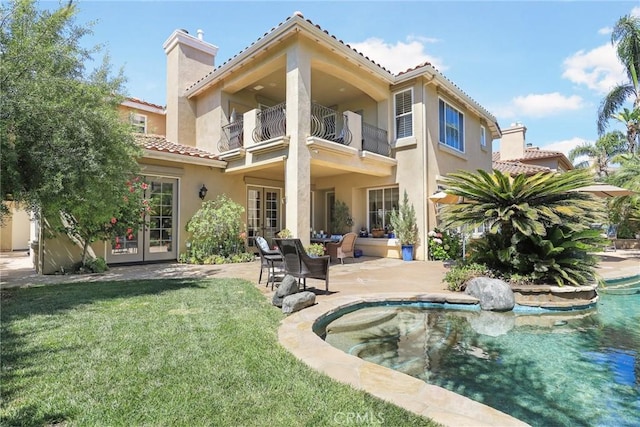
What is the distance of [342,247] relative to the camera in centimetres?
1203

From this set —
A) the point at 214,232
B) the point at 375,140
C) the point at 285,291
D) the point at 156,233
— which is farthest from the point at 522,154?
the point at 285,291

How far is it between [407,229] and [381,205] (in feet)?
7.27

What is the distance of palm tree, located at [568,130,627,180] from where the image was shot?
24.3 meters

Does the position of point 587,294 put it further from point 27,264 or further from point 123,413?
point 27,264

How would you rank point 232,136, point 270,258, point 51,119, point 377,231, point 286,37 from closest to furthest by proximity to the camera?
point 51,119, point 270,258, point 286,37, point 232,136, point 377,231

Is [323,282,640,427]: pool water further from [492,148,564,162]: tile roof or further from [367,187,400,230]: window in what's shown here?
[492,148,564,162]: tile roof

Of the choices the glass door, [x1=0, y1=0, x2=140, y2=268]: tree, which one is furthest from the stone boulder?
the glass door

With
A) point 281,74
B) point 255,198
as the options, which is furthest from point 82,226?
point 281,74

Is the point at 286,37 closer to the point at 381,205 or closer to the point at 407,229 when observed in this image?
the point at 381,205

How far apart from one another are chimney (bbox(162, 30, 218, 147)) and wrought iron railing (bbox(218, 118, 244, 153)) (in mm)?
2563

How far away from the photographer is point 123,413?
2.53 m

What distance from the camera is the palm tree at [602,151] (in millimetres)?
24281

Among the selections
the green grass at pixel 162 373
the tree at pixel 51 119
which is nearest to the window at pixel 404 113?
the tree at pixel 51 119

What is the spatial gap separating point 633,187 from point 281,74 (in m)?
15.9
